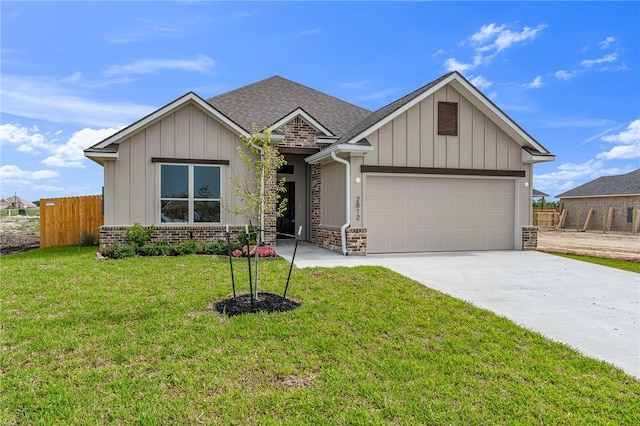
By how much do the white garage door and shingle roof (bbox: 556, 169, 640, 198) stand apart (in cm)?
2104

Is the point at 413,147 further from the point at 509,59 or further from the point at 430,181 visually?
the point at 509,59

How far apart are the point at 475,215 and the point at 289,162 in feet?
22.7

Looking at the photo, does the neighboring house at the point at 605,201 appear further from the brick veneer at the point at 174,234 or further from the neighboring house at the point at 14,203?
the neighboring house at the point at 14,203

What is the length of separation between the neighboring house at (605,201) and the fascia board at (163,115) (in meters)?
27.7

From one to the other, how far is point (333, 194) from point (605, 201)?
26794 millimetres

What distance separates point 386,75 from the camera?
16688 mm

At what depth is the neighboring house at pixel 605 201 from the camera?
90.5 feet

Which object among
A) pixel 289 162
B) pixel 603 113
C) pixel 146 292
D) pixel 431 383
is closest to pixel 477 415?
pixel 431 383

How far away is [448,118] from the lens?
12195 millimetres

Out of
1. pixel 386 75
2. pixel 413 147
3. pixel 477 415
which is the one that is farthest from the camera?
pixel 386 75

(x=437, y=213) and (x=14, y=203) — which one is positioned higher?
(x=14, y=203)

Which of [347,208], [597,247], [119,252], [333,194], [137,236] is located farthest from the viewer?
[597,247]

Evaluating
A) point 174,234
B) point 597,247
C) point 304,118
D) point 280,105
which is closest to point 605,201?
point 597,247

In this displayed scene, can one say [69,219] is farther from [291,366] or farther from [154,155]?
[291,366]
